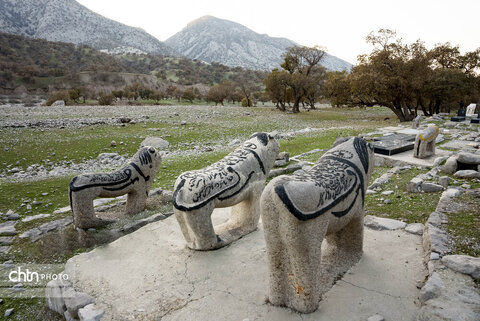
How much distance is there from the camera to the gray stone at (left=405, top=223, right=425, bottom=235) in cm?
574

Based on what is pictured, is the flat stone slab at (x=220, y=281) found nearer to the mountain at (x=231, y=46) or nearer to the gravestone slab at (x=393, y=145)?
the gravestone slab at (x=393, y=145)

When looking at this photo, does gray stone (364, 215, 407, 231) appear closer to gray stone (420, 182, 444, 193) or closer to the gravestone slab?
gray stone (420, 182, 444, 193)

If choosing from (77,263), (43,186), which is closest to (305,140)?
(43,186)

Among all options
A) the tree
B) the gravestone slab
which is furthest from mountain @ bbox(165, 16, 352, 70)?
the gravestone slab

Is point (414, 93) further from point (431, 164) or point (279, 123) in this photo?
point (431, 164)

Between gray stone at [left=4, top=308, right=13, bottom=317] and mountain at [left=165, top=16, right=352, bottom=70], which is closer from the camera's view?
gray stone at [left=4, top=308, right=13, bottom=317]

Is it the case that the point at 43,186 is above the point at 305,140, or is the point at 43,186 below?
below

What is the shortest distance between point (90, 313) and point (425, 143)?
1129cm

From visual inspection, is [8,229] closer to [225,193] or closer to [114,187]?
[114,187]

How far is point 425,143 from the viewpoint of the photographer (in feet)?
36.1

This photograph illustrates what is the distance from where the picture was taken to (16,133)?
54.7 feet

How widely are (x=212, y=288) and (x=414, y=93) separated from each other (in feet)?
79.5

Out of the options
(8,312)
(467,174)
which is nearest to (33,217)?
(8,312)

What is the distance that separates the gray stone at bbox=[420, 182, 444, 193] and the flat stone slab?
8.34ft
